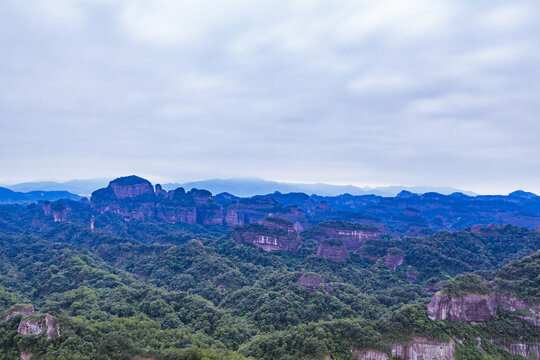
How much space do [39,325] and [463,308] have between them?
5127cm

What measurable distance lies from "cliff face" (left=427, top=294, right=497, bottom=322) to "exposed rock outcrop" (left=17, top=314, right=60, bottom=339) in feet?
146

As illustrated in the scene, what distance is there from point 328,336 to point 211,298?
119ft

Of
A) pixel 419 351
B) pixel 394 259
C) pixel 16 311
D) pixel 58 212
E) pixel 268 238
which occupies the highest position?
pixel 58 212

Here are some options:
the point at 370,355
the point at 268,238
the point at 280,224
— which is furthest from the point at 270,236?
the point at 370,355

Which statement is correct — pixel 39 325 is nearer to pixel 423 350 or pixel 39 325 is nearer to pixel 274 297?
pixel 274 297

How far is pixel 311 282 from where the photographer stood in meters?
59.2

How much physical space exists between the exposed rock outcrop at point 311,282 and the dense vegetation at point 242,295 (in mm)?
1282

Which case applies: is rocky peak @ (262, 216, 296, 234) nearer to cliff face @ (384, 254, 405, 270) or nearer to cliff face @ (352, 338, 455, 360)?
cliff face @ (384, 254, 405, 270)

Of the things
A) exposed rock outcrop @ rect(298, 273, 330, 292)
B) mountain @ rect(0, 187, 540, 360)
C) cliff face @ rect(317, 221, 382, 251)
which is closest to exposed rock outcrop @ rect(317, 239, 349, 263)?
mountain @ rect(0, 187, 540, 360)

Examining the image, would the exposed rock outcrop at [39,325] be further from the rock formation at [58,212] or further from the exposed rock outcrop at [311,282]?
the rock formation at [58,212]

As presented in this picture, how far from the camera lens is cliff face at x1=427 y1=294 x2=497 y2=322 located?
39000mm

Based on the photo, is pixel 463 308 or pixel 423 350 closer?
pixel 423 350

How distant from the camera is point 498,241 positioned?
96.2m

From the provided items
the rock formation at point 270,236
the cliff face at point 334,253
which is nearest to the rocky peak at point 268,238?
the rock formation at point 270,236
